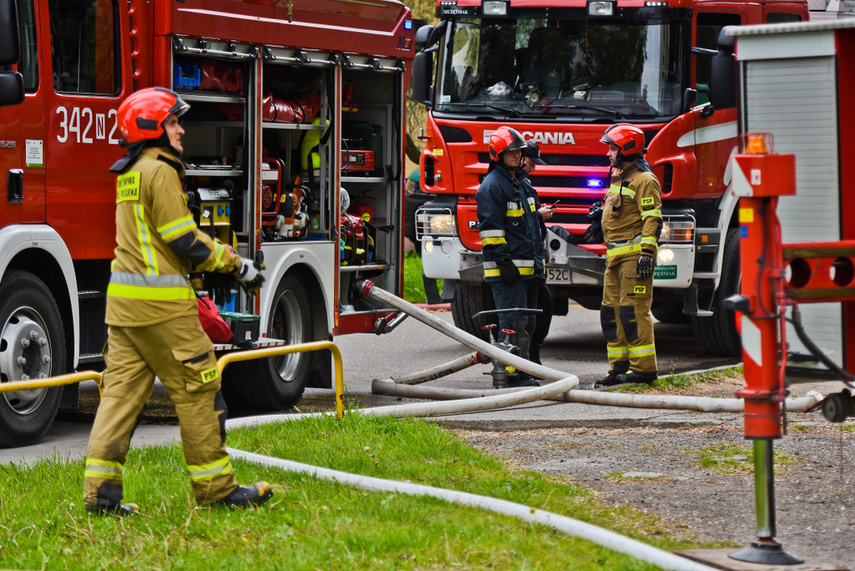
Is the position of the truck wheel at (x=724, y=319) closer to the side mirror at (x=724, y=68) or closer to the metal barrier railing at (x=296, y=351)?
the side mirror at (x=724, y=68)

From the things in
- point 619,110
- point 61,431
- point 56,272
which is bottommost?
point 61,431

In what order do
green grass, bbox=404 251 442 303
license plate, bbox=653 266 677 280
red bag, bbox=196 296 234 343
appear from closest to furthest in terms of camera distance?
red bag, bbox=196 296 234 343
license plate, bbox=653 266 677 280
green grass, bbox=404 251 442 303

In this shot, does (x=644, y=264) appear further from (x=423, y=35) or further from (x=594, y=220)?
(x=423, y=35)

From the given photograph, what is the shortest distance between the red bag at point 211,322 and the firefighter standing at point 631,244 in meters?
3.29

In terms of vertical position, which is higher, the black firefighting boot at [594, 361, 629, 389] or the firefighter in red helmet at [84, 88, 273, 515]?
the firefighter in red helmet at [84, 88, 273, 515]

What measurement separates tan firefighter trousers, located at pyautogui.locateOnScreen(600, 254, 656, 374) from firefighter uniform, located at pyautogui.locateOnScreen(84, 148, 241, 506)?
502 centimetres

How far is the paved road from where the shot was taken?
27.0ft

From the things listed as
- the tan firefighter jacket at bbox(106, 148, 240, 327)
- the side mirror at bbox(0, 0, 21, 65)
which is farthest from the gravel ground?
the side mirror at bbox(0, 0, 21, 65)

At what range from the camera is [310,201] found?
986 cm

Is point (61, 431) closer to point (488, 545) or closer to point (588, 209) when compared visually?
point (488, 545)

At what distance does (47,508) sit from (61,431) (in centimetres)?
282

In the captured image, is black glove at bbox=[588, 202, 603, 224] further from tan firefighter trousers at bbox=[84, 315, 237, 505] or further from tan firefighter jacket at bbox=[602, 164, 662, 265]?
tan firefighter trousers at bbox=[84, 315, 237, 505]

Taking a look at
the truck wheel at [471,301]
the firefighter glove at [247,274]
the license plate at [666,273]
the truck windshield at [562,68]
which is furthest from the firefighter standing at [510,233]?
the firefighter glove at [247,274]

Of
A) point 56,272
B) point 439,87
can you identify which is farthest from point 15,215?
point 439,87
